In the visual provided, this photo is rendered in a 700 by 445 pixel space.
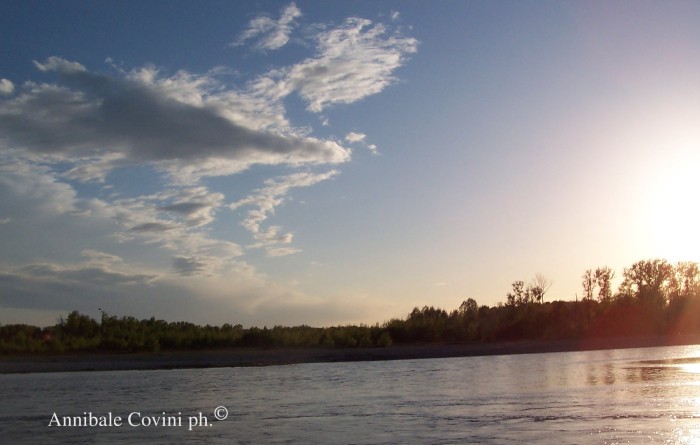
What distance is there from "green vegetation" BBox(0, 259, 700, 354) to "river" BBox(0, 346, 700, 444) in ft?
56.3

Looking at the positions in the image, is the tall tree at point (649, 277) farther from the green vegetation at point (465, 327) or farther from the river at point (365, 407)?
the river at point (365, 407)

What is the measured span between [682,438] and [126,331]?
165ft

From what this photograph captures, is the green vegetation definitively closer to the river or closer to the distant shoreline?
the distant shoreline

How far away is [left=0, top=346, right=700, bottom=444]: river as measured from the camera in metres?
18.7

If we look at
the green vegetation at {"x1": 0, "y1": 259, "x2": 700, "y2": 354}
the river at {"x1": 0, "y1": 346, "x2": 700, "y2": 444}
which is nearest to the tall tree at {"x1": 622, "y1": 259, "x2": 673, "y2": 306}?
the green vegetation at {"x1": 0, "y1": 259, "x2": 700, "y2": 354}

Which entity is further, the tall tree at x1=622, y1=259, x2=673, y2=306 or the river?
the tall tree at x1=622, y1=259, x2=673, y2=306

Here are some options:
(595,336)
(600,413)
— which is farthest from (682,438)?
(595,336)

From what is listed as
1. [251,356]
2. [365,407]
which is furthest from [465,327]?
[365,407]

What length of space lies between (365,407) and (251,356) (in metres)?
30.8

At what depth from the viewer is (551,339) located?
229ft

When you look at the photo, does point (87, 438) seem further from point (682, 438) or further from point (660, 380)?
point (660, 380)

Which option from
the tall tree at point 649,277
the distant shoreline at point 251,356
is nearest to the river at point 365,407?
the distant shoreline at point 251,356

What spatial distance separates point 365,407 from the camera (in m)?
24.6

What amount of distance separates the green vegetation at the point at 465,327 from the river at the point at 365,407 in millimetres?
17155
